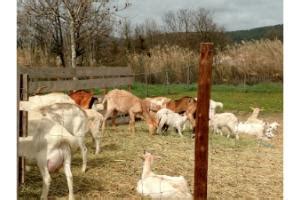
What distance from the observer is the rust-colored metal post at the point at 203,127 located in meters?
4.07

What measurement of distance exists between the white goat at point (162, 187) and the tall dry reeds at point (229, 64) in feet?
15.4

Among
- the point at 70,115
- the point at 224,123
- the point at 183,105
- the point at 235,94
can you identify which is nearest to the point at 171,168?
the point at 70,115

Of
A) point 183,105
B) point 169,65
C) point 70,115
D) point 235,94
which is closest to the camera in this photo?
point 70,115

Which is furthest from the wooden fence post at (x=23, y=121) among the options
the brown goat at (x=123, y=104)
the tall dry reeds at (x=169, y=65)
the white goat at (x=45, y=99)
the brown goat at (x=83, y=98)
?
the tall dry reeds at (x=169, y=65)

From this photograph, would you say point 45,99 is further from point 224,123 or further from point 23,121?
point 224,123

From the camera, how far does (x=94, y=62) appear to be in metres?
14.1

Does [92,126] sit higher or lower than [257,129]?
higher

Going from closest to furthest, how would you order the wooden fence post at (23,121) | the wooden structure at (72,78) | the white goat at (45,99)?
the wooden fence post at (23,121)
the white goat at (45,99)
the wooden structure at (72,78)

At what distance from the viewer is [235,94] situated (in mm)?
12438

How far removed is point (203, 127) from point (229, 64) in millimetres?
7443

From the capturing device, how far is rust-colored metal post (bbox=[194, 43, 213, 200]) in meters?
4.07

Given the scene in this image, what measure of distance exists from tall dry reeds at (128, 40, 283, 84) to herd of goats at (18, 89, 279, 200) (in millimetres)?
867

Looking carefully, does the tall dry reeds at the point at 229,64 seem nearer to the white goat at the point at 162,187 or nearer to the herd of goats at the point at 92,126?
the herd of goats at the point at 92,126

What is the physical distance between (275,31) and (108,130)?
3823 mm
